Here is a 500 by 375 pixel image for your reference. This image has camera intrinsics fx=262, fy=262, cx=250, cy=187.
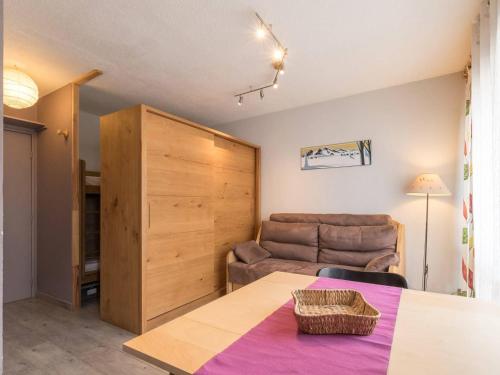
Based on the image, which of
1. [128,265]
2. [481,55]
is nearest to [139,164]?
[128,265]

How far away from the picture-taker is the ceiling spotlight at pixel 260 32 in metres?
1.94

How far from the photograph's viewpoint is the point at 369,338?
2.79 feet

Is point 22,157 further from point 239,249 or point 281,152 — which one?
point 281,152

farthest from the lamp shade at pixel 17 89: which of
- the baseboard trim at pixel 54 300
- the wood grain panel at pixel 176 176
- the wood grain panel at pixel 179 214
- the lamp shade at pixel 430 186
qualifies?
the lamp shade at pixel 430 186

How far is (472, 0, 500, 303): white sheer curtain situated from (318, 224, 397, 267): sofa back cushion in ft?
2.74

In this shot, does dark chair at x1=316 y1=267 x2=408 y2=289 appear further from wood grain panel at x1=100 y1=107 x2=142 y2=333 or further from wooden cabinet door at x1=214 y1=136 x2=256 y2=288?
wooden cabinet door at x1=214 y1=136 x2=256 y2=288

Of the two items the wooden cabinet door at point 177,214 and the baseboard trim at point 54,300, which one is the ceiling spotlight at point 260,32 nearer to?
the wooden cabinet door at point 177,214

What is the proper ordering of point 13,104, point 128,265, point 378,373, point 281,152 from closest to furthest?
point 378,373
point 13,104
point 128,265
point 281,152

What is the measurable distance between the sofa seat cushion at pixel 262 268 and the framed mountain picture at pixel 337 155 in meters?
1.26

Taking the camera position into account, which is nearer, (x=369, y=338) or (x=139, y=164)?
(x=369, y=338)

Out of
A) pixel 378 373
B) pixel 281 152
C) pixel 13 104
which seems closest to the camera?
pixel 378 373

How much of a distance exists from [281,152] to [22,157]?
329cm

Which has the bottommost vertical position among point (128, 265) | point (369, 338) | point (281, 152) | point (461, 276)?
point (461, 276)

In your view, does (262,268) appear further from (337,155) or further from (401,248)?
(337,155)
